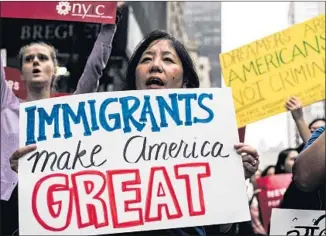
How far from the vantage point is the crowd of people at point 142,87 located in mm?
1785

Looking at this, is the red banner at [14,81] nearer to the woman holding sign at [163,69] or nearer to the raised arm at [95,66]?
the raised arm at [95,66]

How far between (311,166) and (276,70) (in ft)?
10.2

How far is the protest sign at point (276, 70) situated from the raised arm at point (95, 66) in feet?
5.58

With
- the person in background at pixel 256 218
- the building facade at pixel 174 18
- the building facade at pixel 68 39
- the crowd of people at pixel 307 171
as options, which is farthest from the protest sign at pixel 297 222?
the building facade at pixel 174 18

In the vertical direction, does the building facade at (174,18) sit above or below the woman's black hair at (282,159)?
above

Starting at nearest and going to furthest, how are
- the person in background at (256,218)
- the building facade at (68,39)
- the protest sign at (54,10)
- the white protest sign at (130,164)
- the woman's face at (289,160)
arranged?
the white protest sign at (130,164) → the protest sign at (54,10) → the woman's face at (289,160) → the person in background at (256,218) → the building facade at (68,39)

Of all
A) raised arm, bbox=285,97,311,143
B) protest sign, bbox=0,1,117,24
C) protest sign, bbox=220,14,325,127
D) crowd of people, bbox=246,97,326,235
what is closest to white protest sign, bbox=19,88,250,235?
crowd of people, bbox=246,97,326,235

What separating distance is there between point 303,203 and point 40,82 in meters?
1.32

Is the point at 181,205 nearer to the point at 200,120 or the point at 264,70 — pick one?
the point at 200,120

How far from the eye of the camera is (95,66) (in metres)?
3.08

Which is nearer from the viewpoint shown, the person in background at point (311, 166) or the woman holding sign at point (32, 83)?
the person in background at point (311, 166)

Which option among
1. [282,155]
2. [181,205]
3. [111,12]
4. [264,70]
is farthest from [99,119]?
[282,155]

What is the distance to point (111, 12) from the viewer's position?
3.63 meters

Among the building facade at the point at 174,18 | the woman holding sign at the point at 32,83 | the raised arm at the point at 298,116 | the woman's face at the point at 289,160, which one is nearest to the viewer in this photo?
the woman holding sign at the point at 32,83
